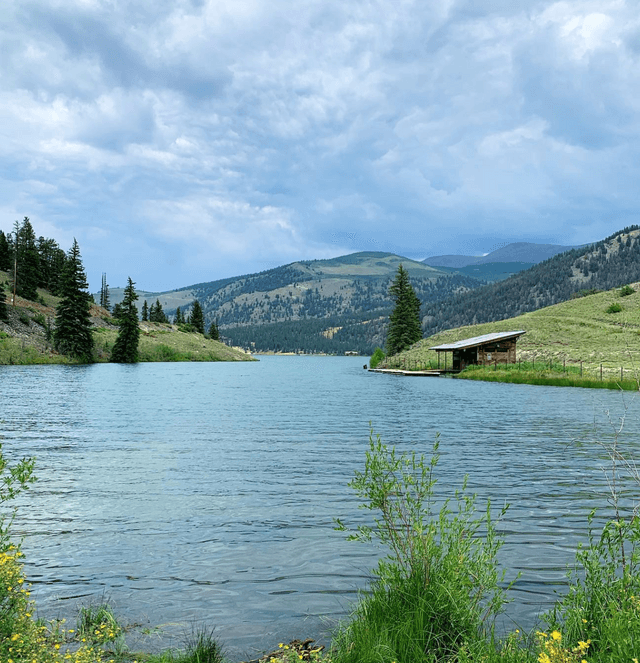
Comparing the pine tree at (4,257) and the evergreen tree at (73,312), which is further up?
the pine tree at (4,257)

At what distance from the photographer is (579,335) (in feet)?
281

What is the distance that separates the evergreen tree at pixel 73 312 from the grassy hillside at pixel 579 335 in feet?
176

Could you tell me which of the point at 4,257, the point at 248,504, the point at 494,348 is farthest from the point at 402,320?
the point at 248,504

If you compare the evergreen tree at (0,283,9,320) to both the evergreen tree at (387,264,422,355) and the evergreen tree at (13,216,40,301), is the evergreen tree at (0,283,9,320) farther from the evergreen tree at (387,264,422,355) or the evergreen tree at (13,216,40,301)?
the evergreen tree at (387,264,422,355)

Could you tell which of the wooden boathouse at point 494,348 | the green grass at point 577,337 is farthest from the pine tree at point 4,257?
the wooden boathouse at point 494,348

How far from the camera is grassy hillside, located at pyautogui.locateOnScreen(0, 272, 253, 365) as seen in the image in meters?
82.7

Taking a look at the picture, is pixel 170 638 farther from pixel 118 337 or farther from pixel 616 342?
pixel 118 337

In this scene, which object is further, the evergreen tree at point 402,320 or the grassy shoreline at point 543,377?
the evergreen tree at point 402,320

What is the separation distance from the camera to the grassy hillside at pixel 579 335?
69.6 m

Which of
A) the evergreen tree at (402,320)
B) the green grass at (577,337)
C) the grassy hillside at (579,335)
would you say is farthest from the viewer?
the evergreen tree at (402,320)

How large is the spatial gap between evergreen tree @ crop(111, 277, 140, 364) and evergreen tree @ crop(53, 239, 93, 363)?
34.4ft

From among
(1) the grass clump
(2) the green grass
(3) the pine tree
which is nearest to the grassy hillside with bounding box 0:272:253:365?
(3) the pine tree

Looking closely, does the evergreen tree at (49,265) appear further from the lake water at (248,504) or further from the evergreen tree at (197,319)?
the lake water at (248,504)

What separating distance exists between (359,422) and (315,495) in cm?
1477
